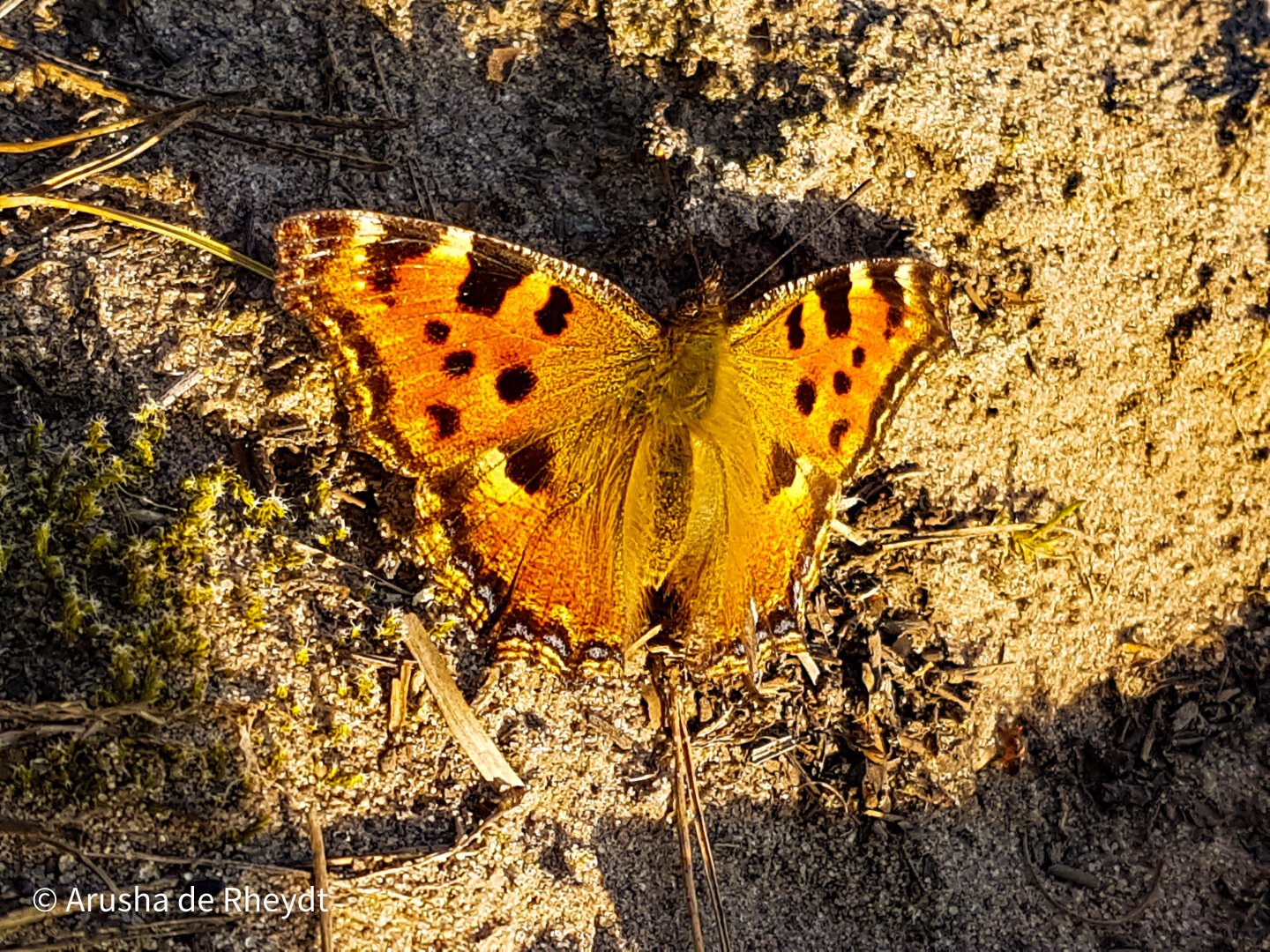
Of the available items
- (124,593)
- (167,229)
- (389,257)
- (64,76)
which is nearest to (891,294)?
(389,257)

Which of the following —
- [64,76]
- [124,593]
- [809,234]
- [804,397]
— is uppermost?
[64,76]

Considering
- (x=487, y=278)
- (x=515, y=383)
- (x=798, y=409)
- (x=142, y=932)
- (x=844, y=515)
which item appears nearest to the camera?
(x=142, y=932)

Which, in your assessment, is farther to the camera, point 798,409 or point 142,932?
point 798,409

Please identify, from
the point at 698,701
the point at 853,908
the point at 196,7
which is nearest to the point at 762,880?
the point at 853,908

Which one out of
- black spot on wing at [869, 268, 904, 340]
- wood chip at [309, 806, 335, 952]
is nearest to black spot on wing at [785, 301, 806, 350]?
black spot on wing at [869, 268, 904, 340]

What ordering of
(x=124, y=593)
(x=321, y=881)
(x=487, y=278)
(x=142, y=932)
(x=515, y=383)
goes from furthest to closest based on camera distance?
A: (x=515, y=383), (x=487, y=278), (x=124, y=593), (x=321, y=881), (x=142, y=932)

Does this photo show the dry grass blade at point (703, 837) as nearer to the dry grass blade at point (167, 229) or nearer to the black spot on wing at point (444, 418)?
the black spot on wing at point (444, 418)

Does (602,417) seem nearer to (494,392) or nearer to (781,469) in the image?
(494,392)
